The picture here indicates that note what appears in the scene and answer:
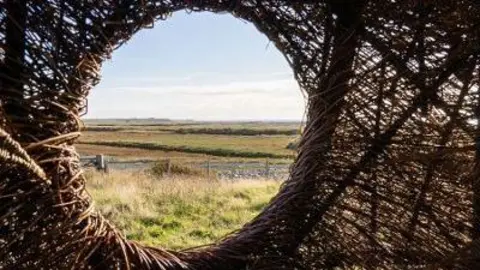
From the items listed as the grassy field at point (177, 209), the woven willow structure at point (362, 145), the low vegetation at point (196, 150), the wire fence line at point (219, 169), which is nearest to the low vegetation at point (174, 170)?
the wire fence line at point (219, 169)

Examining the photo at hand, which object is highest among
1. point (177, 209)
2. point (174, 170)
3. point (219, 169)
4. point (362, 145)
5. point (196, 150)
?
point (362, 145)

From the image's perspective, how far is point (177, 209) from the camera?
7352 mm

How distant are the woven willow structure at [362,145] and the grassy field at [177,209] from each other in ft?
7.74

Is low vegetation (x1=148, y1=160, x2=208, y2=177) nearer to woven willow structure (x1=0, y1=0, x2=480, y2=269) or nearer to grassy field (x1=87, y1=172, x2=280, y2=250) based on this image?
grassy field (x1=87, y1=172, x2=280, y2=250)

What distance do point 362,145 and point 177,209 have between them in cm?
512

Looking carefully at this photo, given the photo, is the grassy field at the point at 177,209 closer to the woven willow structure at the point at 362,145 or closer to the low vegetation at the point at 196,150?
the woven willow structure at the point at 362,145

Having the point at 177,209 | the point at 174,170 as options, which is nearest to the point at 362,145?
the point at 177,209

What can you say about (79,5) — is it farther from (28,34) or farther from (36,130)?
(36,130)

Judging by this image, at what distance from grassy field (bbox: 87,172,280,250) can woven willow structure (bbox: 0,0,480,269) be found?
2.36 m

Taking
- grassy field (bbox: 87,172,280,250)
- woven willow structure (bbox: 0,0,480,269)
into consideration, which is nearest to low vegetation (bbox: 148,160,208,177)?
grassy field (bbox: 87,172,280,250)

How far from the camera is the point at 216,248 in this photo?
236 cm

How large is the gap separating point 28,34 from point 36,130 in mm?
245

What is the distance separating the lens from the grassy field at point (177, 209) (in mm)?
5688

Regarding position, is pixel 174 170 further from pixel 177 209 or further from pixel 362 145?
pixel 362 145
